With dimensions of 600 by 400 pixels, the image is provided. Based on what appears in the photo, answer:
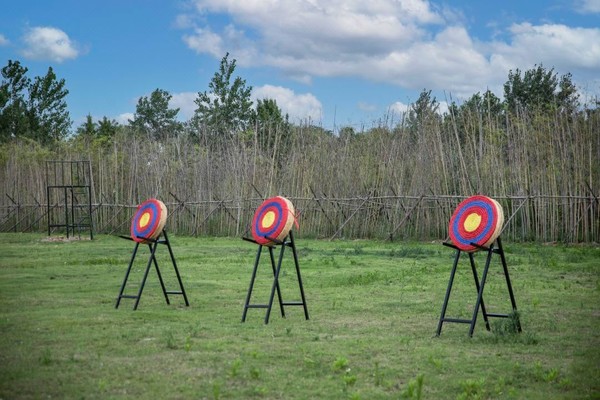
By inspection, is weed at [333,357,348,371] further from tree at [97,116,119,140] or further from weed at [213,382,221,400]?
tree at [97,116,119,140]

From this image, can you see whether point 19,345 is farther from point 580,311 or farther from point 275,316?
point 580,311

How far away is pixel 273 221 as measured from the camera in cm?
859

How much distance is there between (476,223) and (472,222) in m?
0.07

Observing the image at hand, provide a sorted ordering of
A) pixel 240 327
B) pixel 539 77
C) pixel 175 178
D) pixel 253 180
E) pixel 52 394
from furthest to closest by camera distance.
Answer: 1. pixel 539 77
2. pixel 175 178
3. pixel 253 180
4. pixel 240 327
5. pixel 52 394

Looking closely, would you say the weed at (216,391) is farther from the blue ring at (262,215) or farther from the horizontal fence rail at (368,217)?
the horizontal fence rail at (368,217)

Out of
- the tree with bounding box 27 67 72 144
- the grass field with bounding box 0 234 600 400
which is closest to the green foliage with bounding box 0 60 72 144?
the tree with bounding box 27 67 72 144

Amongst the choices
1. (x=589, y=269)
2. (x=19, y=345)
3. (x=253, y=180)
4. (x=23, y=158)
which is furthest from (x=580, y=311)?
(x=23, y=158)

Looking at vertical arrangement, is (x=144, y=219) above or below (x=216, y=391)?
above

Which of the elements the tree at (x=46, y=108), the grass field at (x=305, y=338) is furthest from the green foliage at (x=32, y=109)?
the grass field at (x=305, y=338)

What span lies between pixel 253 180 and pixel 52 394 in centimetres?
1818

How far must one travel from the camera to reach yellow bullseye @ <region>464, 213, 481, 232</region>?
25.6ft

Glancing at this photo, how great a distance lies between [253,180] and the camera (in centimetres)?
2342

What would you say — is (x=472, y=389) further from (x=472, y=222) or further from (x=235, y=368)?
(x=472, y=222)

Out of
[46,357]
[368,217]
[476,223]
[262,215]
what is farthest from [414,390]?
[368,217]
